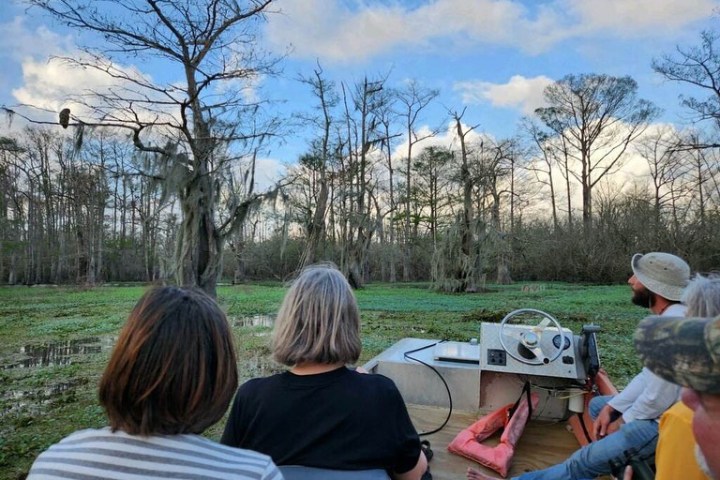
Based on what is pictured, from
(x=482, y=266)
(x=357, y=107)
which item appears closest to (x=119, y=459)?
(x=482, y=266)

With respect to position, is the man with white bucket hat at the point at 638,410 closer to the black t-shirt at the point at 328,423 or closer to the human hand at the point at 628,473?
the human hand at the point at 628,473

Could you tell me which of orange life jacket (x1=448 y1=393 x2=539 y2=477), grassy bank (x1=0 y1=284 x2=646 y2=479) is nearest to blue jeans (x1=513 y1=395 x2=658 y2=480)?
orange life jacket (x1=448 y1=393 x2=539 y2=477)

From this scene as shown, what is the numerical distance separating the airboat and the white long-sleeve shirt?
2.26ft

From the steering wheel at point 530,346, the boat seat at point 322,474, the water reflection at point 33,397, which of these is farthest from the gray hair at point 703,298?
the water reflection at point 33,397

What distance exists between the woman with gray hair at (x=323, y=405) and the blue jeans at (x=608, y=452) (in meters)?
1.07

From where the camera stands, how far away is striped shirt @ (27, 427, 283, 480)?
774mm

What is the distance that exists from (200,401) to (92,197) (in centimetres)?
2953

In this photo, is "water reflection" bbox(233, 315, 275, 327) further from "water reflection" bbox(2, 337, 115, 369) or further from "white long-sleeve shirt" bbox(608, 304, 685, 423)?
"white long-sleeve shirt" bbox(608, 304, 685, 423)

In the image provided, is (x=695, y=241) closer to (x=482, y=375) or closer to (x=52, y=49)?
(x=482, y=375)

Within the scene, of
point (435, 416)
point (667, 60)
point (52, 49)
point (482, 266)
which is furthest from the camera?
point (482, 266)

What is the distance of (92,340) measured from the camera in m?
7.97

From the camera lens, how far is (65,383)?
5.17 meters

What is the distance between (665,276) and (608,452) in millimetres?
967

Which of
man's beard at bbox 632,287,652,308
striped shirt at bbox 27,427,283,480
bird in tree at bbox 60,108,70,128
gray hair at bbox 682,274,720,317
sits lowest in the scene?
striped shirt at bbox 27,427,283,480
